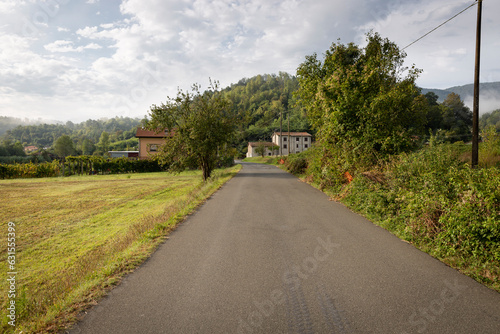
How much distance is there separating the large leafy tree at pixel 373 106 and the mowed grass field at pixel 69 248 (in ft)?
22.4

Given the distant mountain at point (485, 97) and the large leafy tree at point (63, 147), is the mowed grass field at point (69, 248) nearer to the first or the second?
the distant mountain at point (485, 97)

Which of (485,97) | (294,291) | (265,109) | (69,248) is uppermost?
(265,109)

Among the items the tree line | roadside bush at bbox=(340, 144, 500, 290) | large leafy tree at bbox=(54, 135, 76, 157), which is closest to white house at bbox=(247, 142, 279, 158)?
the tree line

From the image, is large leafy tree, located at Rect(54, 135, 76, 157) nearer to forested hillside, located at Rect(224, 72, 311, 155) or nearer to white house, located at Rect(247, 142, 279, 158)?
forested hillside, located at Rect(224, 72, 311, 155)

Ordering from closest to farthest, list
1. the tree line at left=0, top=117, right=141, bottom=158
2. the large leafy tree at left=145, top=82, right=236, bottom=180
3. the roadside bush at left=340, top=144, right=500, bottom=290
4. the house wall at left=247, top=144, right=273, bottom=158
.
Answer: the roadside bush at left=340, top=144, right=500, bottom=290 < the large leafy tree at left=145, top=82, right=236, bottom=180 < the tree line at left=0, top=117, right=141, bottom=158 < the house wall at left=247, top=144, right=273, bottom=158

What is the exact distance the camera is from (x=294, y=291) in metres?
3.58

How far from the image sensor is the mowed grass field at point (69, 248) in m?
3.44

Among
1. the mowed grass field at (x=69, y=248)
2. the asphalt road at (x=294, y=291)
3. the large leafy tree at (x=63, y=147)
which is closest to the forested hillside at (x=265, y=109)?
the large leafy tree at (x=63, y=147)

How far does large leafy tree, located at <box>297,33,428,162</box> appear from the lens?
1068cm

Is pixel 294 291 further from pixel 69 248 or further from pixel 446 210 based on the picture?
pixel 69 248

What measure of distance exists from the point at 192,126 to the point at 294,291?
749 inches

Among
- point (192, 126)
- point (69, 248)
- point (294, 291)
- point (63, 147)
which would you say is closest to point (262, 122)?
point (63, 147)

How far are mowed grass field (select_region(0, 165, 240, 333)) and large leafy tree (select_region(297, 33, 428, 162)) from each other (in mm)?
6819

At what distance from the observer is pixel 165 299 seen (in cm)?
339
